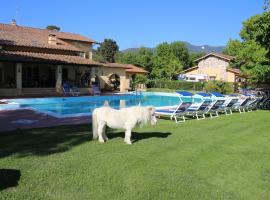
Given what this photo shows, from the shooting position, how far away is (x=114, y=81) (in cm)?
3872

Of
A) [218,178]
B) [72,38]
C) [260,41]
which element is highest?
[72,38]

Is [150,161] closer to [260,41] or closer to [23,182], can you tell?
[23,182]

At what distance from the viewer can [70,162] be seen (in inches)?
267

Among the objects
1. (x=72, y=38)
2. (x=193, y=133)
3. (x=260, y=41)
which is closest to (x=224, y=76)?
(x=72, y=38)

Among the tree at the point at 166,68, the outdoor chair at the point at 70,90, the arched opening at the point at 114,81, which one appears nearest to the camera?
the outdoor chair at the point at 70,90

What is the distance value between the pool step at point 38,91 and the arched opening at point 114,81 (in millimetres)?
9571

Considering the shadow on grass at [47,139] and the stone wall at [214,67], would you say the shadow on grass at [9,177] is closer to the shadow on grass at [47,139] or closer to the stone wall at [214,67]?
the shadow on grass at [47,139]

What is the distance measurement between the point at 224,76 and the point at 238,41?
102 ft

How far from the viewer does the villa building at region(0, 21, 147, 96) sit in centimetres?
2681

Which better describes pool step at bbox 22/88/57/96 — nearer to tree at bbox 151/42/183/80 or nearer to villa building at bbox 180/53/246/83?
tree at bbox 151/42/183/80

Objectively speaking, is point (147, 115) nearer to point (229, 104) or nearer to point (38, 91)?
point (229, 104)

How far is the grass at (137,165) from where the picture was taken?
218 inches

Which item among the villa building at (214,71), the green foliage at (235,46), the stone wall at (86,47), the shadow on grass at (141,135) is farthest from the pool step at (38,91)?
the villa building at (214,71)

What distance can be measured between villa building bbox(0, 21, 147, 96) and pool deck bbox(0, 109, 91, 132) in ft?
38.8
